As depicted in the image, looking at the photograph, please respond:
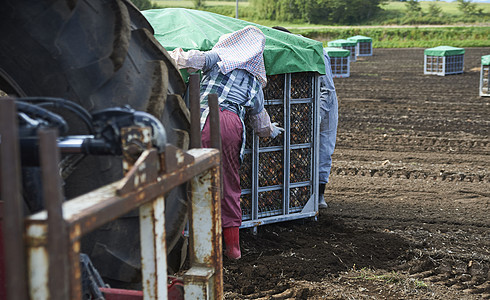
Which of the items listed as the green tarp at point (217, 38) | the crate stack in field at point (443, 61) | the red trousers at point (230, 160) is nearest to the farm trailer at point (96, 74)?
the red trousers at point (230, 160)

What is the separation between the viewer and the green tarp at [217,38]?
480 centimetres

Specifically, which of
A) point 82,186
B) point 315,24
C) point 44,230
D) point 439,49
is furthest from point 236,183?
point 315,24

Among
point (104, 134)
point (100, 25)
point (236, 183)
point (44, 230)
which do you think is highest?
point (100, 25)

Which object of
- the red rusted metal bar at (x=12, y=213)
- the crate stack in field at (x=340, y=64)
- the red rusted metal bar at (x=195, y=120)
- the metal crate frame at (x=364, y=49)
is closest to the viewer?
the red rusted metal bar at (x=12, y=213)

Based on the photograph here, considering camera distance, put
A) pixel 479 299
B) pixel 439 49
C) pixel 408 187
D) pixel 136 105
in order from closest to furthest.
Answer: pixel 136 105, pixel 479 299, pixel 408 187, pixel 439 49

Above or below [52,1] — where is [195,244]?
below

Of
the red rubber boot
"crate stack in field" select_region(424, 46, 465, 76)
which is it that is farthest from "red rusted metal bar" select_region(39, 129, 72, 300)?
"crate stack in field" select_region(424, 46, 465, 76)

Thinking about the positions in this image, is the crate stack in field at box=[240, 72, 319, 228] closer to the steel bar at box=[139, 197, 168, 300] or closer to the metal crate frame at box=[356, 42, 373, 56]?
the steel bar at box=[139, 197, 168, 300]

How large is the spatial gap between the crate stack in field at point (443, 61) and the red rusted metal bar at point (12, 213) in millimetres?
18597

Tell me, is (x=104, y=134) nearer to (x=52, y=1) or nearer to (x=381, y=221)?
(x=52, y=1)

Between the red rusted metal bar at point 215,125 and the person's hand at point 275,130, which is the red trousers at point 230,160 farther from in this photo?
the red rusted metal bar at point 215,125

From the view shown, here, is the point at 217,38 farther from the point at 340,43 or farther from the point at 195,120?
the point at 340,43

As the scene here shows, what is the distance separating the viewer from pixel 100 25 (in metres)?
2.15

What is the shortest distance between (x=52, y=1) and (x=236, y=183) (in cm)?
264
